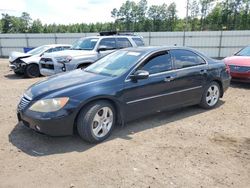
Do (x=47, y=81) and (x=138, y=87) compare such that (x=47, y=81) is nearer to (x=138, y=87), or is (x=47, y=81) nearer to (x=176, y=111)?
(x=138, y=87)

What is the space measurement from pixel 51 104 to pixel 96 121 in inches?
30.3

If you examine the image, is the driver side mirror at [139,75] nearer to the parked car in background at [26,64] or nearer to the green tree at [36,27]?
the parked car in background at [26,64]

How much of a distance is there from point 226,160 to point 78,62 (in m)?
6.17

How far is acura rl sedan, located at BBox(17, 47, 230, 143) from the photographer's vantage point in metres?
4.00

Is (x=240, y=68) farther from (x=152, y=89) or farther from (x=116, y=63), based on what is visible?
(x=116, y=63)

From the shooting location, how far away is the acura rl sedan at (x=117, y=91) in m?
4.00

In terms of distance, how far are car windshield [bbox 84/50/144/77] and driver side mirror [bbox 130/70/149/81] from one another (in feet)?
0.63

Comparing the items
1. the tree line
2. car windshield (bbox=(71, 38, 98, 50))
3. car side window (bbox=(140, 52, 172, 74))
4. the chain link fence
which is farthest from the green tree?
car side window (bbox=(140, 52, 172, 74))

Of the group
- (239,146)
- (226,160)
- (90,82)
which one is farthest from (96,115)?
(239,146)

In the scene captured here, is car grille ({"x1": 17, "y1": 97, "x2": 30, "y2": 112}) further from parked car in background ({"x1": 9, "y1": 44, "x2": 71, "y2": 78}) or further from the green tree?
the green tree

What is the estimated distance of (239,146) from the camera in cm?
418

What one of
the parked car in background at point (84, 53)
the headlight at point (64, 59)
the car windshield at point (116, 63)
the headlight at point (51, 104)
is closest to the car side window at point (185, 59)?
the car windshield at point (116, 63)

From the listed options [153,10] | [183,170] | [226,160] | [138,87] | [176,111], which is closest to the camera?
[183,170]

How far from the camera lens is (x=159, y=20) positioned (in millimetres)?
73188
